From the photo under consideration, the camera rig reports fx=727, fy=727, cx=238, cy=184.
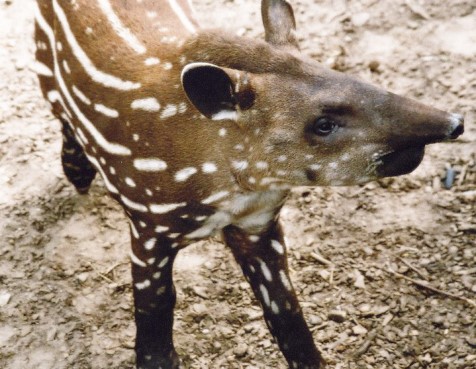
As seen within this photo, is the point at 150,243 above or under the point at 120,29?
under

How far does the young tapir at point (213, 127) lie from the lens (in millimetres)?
2469

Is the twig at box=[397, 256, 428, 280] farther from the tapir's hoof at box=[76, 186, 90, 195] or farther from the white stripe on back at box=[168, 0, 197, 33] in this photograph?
the tapir's hoof at box=[76, 186, 90, 195]

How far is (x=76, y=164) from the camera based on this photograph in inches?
161

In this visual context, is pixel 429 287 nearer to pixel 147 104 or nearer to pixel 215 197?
pixel 215 197

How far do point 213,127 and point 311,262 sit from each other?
1.50 meters

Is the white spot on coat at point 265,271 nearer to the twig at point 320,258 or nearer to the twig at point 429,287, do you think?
the twig at point 320,258

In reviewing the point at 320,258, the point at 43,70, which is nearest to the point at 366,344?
the point at 320,258

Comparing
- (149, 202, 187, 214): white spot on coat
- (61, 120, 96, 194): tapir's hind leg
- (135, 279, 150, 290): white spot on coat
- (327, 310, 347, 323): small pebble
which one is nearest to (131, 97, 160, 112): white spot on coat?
(149, 202, 187, 214): white spot on coat

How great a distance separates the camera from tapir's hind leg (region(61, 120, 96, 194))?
13.1 ft

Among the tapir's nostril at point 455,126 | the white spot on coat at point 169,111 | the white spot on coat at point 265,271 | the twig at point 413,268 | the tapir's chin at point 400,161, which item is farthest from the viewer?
the twig at point 413,268

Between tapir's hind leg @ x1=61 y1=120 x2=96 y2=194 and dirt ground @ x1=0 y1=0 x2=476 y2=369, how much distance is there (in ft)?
0.39

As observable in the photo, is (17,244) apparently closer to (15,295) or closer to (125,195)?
(15,295)

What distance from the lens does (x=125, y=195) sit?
2908 millimetres

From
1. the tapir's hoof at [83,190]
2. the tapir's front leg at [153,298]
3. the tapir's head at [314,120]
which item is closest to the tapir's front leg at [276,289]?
the tapir's front leg at [153,298]
